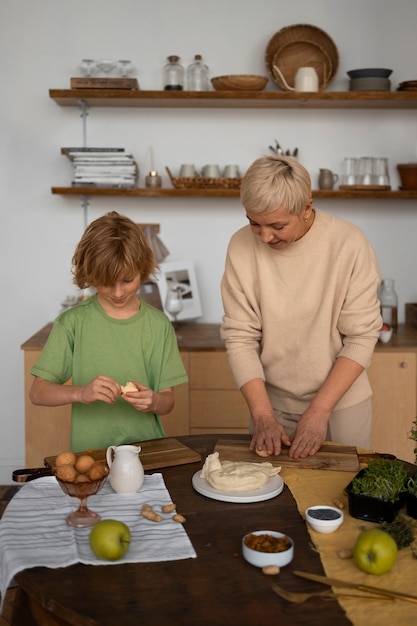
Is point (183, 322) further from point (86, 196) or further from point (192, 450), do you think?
point (192, 450)

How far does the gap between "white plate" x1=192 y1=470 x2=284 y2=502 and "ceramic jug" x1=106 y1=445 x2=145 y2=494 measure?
0.48 feet

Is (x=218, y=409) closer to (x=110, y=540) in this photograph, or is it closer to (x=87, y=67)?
(x=87, y=67)

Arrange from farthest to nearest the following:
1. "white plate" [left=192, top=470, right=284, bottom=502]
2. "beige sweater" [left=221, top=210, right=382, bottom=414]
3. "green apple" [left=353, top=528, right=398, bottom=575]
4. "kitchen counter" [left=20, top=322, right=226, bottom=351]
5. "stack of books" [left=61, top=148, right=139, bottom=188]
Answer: "stack of books" [left=61, top=148, right=139, bottom=188]
"kitchen counter" [left=20, top=322, right=226, bottom=351]
"beige sweater" [left=221, top=210, right=382, bottom=414]
"white plate" [left=192, top=470, right=284, bottom=502]
"green apple" [left=353, top=528, right=398, bottom=575]

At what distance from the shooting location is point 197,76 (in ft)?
12.3

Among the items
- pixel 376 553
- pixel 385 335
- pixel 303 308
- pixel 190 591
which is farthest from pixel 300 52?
pixel 190 591

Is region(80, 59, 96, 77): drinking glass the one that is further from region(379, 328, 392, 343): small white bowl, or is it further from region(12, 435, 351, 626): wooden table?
region(12, 435, 351, 626): wooden table

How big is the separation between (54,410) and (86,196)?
1134 mm

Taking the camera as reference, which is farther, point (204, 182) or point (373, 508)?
point (204, 182)

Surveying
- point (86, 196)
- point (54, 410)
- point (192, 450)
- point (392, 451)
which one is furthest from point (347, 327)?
point (86, 196)

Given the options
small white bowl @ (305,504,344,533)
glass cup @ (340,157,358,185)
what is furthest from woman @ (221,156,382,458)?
glass cup @ (340,157,358,185)

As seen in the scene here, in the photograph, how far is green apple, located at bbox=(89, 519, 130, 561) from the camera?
142 centimetres

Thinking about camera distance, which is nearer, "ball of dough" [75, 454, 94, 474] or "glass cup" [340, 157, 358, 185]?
"ball of dough" [75, 454, 94, 474]

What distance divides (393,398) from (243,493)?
6.44ft

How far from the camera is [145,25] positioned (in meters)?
3.88
